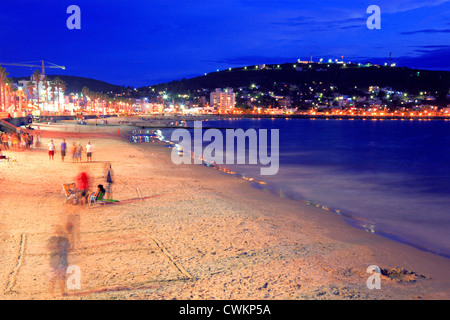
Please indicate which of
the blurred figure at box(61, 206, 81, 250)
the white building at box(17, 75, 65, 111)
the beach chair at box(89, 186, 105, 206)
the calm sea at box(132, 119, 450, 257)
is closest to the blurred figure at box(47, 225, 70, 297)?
the blurred figure at box(61, 206, 81, 250)

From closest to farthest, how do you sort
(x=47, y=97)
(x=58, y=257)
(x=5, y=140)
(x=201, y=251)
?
(x=58, y=257)
(x=201, y=251)
(x=5, y=140)
(x=47, y=97)

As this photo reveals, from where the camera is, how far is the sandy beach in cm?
701

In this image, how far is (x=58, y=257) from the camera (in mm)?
8102

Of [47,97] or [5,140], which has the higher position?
[47,97]

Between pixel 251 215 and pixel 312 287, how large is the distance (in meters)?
5.43

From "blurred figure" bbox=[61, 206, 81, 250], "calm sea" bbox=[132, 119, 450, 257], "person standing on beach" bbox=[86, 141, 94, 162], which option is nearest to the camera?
"blurred figure" bbox=[61, 206, 81, 250]

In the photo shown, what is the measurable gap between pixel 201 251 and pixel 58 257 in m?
3.09

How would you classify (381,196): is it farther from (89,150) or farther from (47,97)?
(47,97)

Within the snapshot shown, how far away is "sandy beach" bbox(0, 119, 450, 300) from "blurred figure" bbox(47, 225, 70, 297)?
0.45 ft

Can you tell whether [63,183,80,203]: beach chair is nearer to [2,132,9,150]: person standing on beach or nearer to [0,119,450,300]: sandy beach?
[0,119,450,300]: sandy beach

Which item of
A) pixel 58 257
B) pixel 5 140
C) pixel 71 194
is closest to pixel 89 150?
pixel 5 140

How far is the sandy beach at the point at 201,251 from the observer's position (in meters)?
7.01

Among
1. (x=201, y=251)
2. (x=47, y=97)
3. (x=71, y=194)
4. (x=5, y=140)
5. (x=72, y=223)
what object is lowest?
(x=201, y=251)
